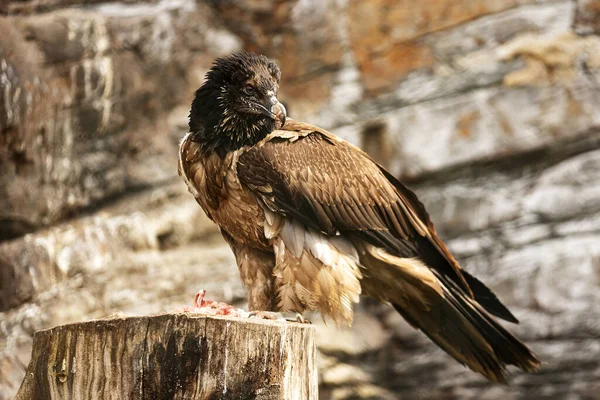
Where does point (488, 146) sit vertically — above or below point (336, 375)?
above

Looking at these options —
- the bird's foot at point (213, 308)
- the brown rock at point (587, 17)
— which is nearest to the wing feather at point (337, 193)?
the bird's foot at point (213, 308)

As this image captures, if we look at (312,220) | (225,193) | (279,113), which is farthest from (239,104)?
(312,220)

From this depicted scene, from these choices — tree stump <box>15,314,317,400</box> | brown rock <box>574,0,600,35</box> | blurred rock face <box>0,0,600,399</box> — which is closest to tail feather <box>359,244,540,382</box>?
tree stump <box>15,314,317,400</box>

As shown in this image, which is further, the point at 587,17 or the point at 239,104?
the point at 587,17

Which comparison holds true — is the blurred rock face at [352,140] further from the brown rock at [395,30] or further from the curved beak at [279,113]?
the curved beak at [279,113]

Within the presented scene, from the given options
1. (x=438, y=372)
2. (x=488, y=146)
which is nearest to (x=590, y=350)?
(x=438, y=372)

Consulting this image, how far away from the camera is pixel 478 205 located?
25.9 ft

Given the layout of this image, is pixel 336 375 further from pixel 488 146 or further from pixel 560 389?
pixel 488 146

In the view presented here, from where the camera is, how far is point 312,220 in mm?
4820

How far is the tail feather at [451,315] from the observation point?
16.7 ft

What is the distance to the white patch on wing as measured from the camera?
4.69 m

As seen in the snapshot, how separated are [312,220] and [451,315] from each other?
122cm

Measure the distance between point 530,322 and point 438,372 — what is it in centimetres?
100

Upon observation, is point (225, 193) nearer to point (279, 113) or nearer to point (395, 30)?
point (279, 113)
